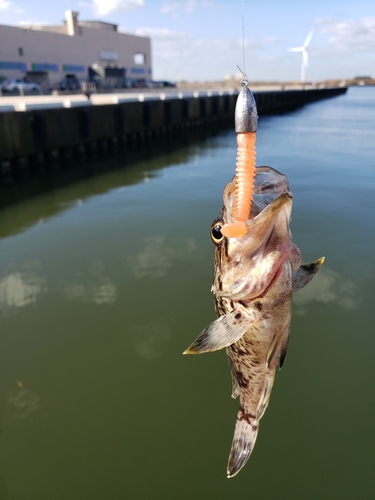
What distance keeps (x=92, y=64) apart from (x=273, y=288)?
74.3 metres

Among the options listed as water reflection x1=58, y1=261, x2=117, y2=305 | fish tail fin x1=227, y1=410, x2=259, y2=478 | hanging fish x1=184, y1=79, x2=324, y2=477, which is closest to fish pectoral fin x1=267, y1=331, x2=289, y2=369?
hanging fish x1=184, y1=79, x2=324, y2=477

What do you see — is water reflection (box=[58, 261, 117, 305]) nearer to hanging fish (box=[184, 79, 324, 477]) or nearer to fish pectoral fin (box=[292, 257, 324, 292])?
hanging fish (box=[184, 79, 324, 477])

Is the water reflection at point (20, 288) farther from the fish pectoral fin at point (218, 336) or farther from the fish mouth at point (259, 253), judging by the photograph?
the fish mouth at point (259, 253)

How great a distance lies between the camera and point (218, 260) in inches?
95.0

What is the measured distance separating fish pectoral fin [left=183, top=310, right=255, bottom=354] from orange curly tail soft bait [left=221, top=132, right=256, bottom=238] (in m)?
0.58

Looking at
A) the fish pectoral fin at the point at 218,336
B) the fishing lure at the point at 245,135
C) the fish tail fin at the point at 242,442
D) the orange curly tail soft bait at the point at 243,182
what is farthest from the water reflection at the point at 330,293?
the fishing lure at the point at 245,135

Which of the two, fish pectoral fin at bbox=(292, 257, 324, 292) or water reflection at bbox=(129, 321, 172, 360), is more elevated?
fish pectoral fin at bbox=(292, 257, 324, 292)

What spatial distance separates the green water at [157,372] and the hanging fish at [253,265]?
7.29 ft

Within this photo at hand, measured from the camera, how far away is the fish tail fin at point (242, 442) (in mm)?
2873

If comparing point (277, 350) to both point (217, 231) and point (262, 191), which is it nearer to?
point (217, 231)

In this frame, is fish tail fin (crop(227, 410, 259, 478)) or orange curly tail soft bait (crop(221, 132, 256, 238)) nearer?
orange curly tail soft bait (crop(221, 132, 256, 238))

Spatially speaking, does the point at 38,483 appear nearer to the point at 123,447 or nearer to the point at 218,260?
the point at 123,447

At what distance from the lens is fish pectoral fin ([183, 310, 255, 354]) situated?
2.25 meters

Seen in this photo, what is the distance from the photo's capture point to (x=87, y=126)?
750 inches
